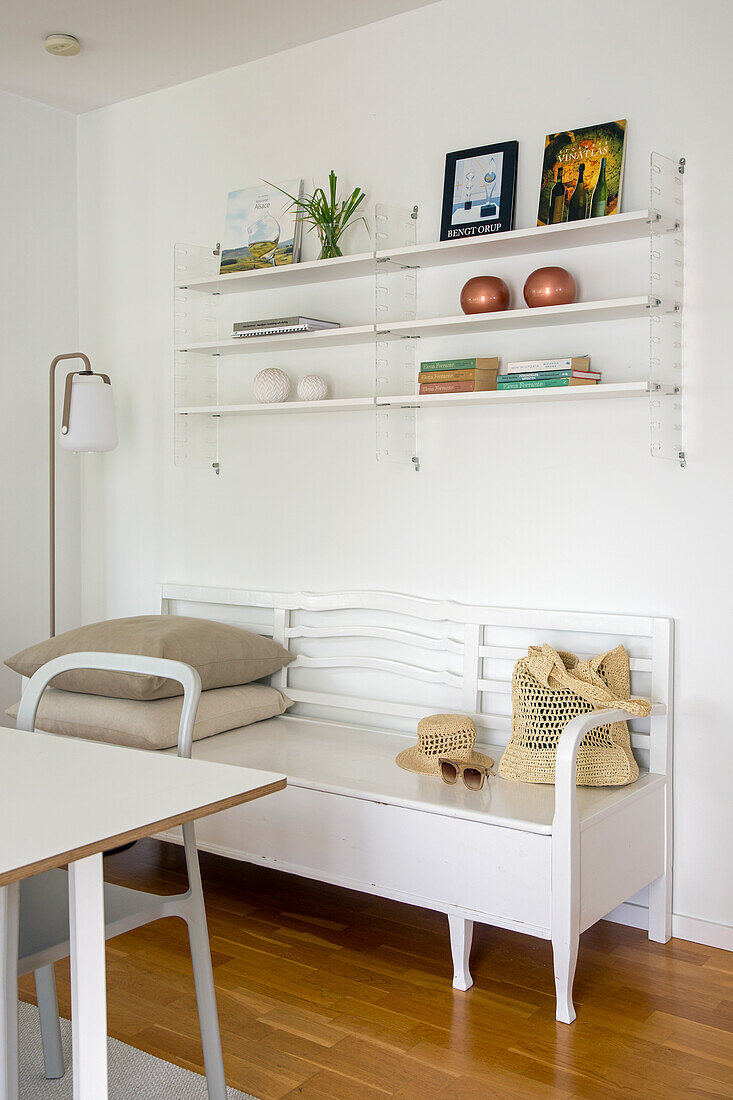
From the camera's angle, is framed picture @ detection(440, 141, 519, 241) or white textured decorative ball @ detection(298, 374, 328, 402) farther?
white textured decorative ball @ detection(298, 374, 328, 402)

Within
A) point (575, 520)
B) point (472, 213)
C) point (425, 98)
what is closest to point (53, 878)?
point (575, 520)

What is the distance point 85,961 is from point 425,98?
2.62 m

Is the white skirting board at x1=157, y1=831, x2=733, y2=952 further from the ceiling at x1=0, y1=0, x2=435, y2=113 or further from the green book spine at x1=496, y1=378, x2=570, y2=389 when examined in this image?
the ceiling at x1=0, y1=0, x2=435, y2=113

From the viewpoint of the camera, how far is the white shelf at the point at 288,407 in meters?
3.07

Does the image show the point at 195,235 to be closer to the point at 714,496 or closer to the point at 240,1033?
the point at 714,496

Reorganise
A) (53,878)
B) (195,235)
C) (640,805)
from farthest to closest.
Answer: (195,235), (640,805), (53,878)

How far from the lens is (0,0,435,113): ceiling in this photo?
3061 millimetres

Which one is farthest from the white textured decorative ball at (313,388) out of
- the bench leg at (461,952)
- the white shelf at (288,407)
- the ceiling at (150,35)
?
the bench leg at (461,952)

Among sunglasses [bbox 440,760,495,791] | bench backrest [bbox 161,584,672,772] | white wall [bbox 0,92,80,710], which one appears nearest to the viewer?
sunglasses [bbox 440,760,495,791]

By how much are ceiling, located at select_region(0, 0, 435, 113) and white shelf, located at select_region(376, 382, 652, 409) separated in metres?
1.20

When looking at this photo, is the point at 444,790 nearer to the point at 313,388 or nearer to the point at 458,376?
the point at 458,376

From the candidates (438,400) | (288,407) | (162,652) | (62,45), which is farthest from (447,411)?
(62,45)

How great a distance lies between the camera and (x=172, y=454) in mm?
3762

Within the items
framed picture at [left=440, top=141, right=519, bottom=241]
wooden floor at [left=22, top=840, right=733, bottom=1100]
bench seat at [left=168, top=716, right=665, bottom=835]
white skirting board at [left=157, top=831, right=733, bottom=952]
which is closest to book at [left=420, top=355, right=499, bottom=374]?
framed picture at [left=440, top=141, right=519, bottom=241]
